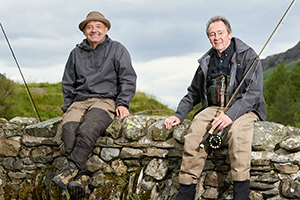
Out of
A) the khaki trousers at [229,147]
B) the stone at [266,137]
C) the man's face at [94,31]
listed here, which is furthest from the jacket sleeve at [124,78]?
the stone at [266,137]

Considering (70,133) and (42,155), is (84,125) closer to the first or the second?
(70,133)

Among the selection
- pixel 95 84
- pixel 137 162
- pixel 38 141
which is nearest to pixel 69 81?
pixel 95 84

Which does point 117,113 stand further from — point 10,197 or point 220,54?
point 10,197

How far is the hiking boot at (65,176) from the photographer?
4.21 meters

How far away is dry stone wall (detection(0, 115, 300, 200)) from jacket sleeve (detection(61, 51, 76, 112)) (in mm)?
457

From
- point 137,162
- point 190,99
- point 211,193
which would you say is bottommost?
point 211,193

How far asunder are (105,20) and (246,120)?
2.54 m

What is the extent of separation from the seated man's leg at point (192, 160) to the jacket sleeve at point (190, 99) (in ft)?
1.79

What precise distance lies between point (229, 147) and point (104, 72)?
2.21 m

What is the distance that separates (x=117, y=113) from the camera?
4.91 m

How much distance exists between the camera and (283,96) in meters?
43.4

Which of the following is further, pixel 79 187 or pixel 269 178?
pixel 79 187

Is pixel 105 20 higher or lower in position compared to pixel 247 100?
higher

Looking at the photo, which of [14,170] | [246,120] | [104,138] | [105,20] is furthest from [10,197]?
[246,120]
